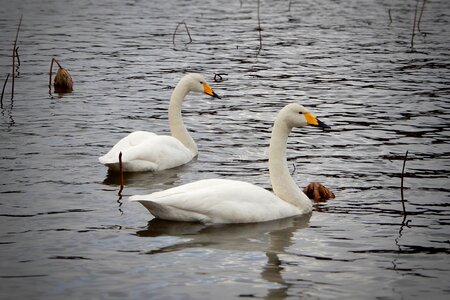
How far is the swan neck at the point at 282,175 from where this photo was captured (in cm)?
1162

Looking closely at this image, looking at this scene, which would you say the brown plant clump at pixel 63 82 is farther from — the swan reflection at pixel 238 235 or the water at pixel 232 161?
the swan reflection at pixel 238 235

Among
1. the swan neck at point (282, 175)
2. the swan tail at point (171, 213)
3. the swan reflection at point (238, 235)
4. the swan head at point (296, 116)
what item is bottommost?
the swan reflection at point (238, 235)

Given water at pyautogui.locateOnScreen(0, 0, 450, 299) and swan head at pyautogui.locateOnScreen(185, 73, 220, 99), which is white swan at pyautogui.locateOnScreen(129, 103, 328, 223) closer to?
water at pyautogui.locateOnScreen(0, 0, 450, 299)

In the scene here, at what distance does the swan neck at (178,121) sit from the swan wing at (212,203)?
4132 millimetres

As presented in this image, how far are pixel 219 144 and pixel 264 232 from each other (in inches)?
204

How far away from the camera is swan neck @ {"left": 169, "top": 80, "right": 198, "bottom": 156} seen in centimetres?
1517

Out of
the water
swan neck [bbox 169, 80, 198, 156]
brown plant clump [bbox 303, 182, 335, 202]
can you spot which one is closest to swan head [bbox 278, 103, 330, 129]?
brown plant clump [bbox 303, 182, 335, 202]

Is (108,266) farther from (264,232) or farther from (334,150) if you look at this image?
(334,150)

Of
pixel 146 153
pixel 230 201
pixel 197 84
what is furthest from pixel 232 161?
pixel 230 201

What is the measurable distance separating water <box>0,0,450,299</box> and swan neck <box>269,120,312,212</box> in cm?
30

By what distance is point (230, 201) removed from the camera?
1085 cm

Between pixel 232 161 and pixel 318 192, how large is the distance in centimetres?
252

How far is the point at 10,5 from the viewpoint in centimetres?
3822

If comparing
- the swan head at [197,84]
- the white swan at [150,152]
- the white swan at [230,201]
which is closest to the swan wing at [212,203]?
the white swan at [230,201]
